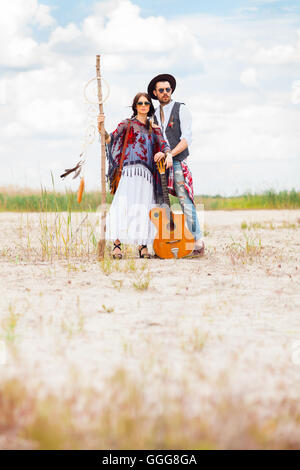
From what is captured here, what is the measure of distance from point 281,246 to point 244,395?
541 centimetres

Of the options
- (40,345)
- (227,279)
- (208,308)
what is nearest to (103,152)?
(227,279)

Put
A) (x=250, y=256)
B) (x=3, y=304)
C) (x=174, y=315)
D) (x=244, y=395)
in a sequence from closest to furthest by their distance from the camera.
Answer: (x=244, y=395) → (x=174, y=315) → (x=3, y=304) → (x=250, y=256)

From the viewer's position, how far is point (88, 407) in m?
2.20

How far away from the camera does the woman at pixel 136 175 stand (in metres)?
5.60

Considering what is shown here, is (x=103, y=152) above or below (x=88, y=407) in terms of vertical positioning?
above

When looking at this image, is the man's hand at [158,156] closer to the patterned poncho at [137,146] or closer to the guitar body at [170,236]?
the patterned poncho at [137,146]

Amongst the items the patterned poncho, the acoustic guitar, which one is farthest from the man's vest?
the acoustic guitar

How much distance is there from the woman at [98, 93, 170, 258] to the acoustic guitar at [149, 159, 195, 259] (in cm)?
10

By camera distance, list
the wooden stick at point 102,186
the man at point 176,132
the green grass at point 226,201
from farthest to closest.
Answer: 1. the green grass at point 226,201
2. the man at point 176,132
3. the wooden stick at point 102,186

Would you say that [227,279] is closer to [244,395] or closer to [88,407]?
[244,395]

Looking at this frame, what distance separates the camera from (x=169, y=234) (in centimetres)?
591

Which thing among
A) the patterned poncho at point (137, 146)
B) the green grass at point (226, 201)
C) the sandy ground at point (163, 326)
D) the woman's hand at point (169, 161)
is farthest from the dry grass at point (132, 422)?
the green grass at point (226, 201)

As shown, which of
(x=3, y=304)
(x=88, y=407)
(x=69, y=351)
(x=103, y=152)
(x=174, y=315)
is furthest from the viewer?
(x=103, y=152)

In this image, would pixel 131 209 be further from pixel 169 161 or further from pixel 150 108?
pixel 150 108
